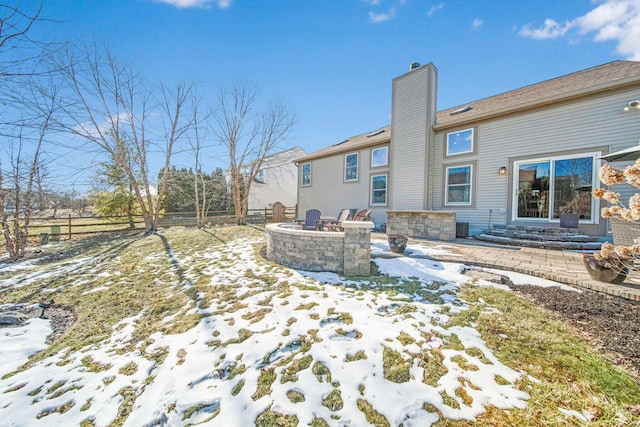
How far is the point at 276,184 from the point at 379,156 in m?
11.9

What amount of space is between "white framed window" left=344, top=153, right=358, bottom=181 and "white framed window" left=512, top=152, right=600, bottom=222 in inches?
225

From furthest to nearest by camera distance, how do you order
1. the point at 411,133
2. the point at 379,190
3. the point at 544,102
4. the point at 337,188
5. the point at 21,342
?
1. the point at 337,188
2. the point at 379,190
3. the point at 411,133
4. the point at 544,102
5. the point at 21,342

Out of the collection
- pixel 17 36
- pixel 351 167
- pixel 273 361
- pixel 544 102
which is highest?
pixel 544 102

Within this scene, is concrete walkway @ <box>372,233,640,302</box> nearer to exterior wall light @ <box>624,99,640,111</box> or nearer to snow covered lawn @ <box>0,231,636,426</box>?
snow covered lawn @ <box>0,231,636,426</box>

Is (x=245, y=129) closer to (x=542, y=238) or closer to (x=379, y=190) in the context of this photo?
(x=379, y=190)

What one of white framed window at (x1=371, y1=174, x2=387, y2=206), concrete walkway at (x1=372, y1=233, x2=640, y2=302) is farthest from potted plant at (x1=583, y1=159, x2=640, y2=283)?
white framed window at (x1=371, y1=174, x2=387, y2=206)

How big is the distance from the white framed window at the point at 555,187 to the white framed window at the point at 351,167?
5.71m

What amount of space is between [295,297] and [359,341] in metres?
1.31

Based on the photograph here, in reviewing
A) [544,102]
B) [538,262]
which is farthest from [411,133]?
[538,262]

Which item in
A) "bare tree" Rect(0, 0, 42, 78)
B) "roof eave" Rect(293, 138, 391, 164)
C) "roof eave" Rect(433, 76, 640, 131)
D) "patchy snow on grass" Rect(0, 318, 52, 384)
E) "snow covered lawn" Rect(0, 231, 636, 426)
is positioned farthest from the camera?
"roof eave" Rect(293, 138, 391, 164)

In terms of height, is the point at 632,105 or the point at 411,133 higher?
the point at 411,133

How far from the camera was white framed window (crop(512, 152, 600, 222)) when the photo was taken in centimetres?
613

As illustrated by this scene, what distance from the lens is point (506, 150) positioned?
731 cm

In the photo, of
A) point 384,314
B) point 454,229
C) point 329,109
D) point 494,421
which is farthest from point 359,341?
point 329,109
